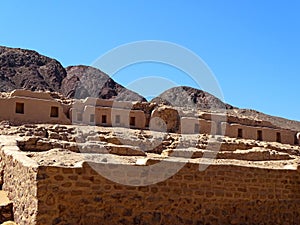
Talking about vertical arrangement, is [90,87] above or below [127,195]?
above

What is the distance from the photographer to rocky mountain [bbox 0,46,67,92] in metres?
53.5

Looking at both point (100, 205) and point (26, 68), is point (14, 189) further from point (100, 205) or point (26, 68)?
point (26, 68)

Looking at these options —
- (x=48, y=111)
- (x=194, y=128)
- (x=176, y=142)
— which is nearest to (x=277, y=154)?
(x=176, y=142)

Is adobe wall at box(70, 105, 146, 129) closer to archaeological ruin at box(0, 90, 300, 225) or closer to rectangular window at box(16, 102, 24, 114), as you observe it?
rectangular window at box(16, 102, 24, 114)

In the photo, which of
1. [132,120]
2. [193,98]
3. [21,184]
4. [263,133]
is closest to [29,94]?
[132,120]

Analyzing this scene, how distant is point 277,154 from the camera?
64.9 ft

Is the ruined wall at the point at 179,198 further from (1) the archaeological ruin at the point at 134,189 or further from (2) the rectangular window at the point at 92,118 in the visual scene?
(2) the rectangular window at the point at 92,118

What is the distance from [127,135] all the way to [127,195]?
1170 centimetres

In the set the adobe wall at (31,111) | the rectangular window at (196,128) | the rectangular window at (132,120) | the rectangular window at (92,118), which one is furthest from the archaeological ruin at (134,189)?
the rectangular window at (196,128)

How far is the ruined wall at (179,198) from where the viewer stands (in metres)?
7.06

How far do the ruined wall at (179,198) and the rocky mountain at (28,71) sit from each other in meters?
44.1

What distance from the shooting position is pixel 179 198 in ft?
27.1

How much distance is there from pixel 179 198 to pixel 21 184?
279cm

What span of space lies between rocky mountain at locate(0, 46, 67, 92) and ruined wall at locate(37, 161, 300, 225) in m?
44.1
